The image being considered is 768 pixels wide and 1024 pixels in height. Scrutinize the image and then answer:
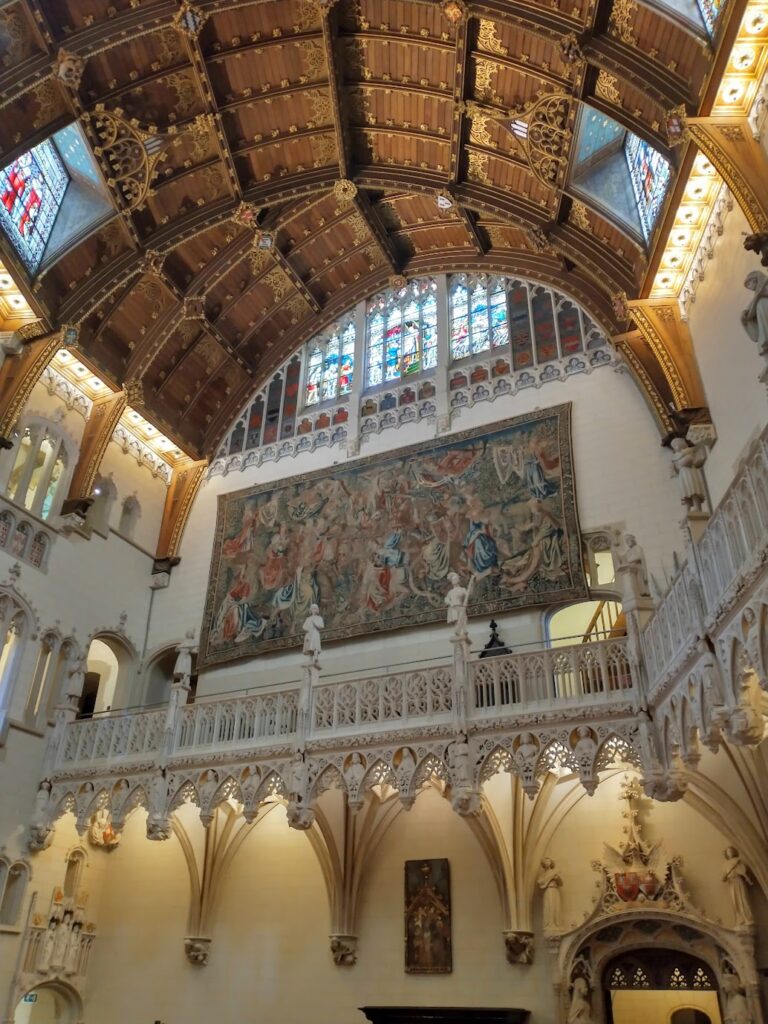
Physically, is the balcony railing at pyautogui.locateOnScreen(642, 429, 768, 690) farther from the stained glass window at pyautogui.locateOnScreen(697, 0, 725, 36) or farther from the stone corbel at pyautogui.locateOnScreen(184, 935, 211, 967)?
the stone corbel at pyautogui.locateOnScreen(184, 935, 211, 967)

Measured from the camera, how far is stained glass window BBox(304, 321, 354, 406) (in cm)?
2036

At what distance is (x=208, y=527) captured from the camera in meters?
20.2

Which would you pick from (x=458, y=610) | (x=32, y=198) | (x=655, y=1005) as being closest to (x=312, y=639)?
(x=458, y=610)

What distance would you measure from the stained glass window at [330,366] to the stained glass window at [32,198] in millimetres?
7316

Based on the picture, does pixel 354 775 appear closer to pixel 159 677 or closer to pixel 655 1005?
pixel 159 677

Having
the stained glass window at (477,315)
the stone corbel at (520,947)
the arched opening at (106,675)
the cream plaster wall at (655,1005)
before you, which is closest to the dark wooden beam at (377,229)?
the stained glass window at (477,315)

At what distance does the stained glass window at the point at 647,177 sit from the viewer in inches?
497

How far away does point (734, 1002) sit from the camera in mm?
11047

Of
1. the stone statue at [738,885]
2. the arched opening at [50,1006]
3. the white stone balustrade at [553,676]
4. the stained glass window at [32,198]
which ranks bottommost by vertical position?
the arched opening at [50,1006]

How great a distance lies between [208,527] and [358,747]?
365 inches

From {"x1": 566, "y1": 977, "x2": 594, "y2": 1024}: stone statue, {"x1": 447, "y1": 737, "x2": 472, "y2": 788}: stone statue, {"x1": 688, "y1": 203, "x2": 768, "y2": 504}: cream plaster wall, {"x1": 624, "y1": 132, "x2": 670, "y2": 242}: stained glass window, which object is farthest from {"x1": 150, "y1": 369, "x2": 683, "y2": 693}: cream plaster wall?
{"x1": 566, "y1": 977, "x2": 594, "y2": 1024}: stone statue

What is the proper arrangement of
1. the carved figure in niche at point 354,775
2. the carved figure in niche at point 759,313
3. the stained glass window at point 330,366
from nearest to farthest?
the carved figure in niche at point 759,313, the carved figure in niche at point 354,775, the stained glass window at point 330,366

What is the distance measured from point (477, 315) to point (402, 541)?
6.18 metres

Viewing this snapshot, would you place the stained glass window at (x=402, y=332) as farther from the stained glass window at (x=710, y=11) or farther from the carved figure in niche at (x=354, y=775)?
the carved figure in niche at (x=354, y=775)
